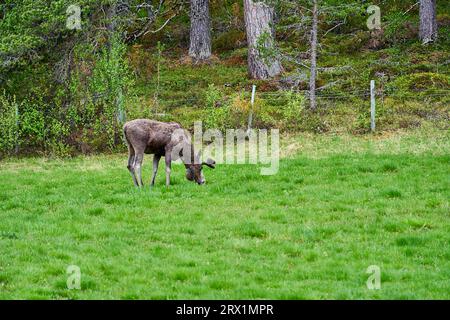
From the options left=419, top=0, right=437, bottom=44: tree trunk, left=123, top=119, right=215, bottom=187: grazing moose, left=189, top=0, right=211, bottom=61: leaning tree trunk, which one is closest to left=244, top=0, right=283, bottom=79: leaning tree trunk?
left=189, top=0, right=211, bottom=61: leaning tree trunk

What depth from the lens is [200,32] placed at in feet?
120

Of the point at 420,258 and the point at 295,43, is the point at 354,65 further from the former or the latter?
the point at 420,258

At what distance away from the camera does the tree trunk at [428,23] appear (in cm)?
3506

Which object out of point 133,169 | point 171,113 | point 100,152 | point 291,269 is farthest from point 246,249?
point 171,113

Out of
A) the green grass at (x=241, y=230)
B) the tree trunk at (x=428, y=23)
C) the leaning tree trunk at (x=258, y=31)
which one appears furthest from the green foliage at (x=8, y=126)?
the tree trunk at (x=428, y=23)

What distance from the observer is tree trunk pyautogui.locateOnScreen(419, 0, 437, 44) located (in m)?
35.1

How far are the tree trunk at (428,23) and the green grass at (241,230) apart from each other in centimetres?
1359

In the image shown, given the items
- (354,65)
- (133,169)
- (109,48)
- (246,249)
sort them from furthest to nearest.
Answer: (354,65), (109,48), (133,169), (246,249)

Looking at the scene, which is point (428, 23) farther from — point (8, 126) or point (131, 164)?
point (131, 164)

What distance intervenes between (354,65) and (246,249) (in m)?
21.2

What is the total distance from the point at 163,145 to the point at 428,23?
1945cm

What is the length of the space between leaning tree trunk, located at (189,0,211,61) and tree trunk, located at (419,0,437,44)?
9918mm

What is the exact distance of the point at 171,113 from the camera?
30.2 metres

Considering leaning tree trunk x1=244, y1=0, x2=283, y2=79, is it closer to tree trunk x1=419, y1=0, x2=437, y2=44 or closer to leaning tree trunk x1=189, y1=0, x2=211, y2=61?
leaning tree trunk x1=189, y1=0, x2=211, y2=61
